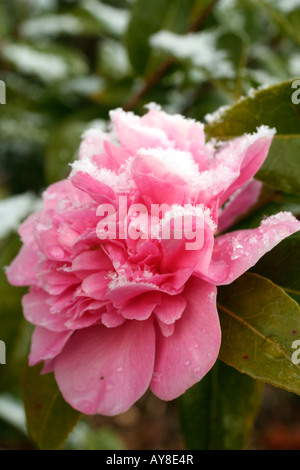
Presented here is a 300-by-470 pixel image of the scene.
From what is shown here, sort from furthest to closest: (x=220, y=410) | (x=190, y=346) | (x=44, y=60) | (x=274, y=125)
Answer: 1. (x=44, y=60)
2. (x=220, y=410)
3. (x=274, y=125)
4. (x=190, y=346)

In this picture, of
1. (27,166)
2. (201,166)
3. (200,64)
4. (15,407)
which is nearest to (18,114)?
(27,166)

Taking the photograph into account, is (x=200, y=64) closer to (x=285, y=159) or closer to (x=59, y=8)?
(x=285, y=159)

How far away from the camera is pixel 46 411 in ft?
1.93

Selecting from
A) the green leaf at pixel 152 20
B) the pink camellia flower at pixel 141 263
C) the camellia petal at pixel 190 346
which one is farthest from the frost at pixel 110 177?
the green leaf at pixel 152 20

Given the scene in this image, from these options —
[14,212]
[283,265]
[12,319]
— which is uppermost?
[283,265]

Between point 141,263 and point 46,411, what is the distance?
10.5 inches

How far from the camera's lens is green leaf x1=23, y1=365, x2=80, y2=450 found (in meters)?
0.58

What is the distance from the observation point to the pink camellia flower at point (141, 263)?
0.42 m

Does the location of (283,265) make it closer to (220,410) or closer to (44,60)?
(220,410)

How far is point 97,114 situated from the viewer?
1.15m

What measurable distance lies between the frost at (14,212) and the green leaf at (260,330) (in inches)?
22.3

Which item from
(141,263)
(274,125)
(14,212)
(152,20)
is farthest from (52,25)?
(141,263)

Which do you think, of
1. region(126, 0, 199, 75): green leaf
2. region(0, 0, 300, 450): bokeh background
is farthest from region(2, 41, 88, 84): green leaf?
region(126, 0, 199, 75): green leaf

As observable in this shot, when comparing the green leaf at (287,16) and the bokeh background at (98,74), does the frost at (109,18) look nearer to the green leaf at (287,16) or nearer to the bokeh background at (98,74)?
the bokeh background at (98,74)
